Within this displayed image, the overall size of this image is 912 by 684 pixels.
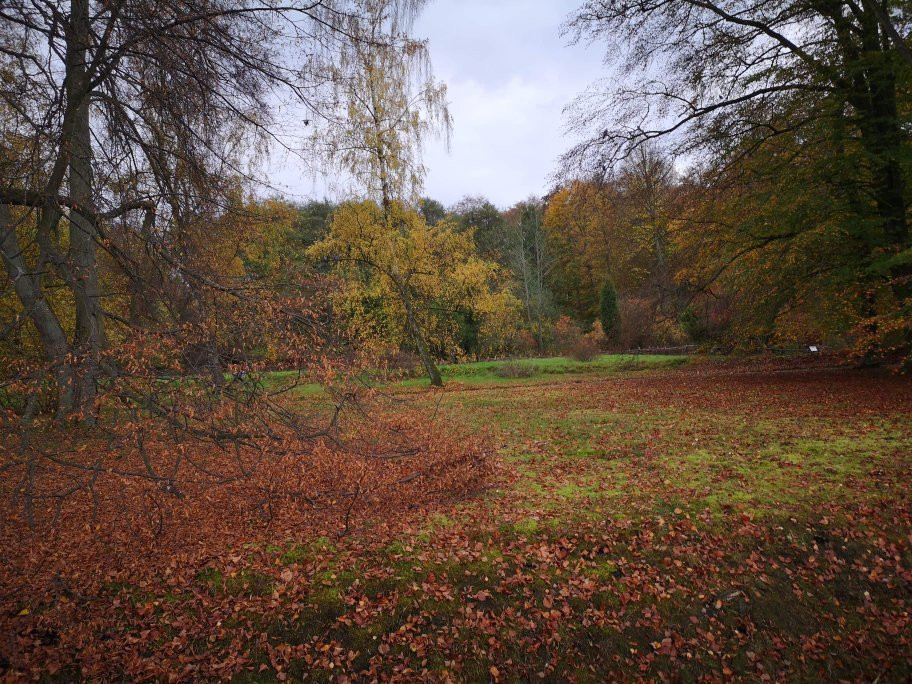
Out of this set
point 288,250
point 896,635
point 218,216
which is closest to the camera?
point 896,635

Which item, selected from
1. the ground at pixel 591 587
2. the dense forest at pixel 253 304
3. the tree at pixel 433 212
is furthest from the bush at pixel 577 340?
the ground at pixel 591 587

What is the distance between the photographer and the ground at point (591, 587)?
3.19 metres

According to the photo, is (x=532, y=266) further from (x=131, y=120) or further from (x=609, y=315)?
(x=131, y=120)

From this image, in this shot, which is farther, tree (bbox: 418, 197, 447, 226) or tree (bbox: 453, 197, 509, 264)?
tree (bbox: 418, 197, 447, 226)

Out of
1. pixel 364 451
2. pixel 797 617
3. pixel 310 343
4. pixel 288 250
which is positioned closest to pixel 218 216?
pixel 310 343

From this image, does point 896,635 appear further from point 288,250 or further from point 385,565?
point 288,250

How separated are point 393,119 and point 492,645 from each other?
15.0 meters

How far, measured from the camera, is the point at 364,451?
5906 mm

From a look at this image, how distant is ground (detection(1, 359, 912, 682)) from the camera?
319 cm

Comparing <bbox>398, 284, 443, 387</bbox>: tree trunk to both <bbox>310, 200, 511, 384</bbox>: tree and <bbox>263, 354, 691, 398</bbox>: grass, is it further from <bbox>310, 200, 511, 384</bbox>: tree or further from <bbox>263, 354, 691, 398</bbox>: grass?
<bbox>263, 354, 691, 398</bbox>: grass

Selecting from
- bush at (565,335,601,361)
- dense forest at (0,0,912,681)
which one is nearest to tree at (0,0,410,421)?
dense forest at (0,0,912,681)

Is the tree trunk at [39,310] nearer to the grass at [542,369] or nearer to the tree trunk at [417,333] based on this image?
the tree trunk at [417,333]

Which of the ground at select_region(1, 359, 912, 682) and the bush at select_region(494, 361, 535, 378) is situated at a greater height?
the bush at select_region(494, 361, 535, 378)

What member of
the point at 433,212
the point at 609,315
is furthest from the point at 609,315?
the point at 433,212
